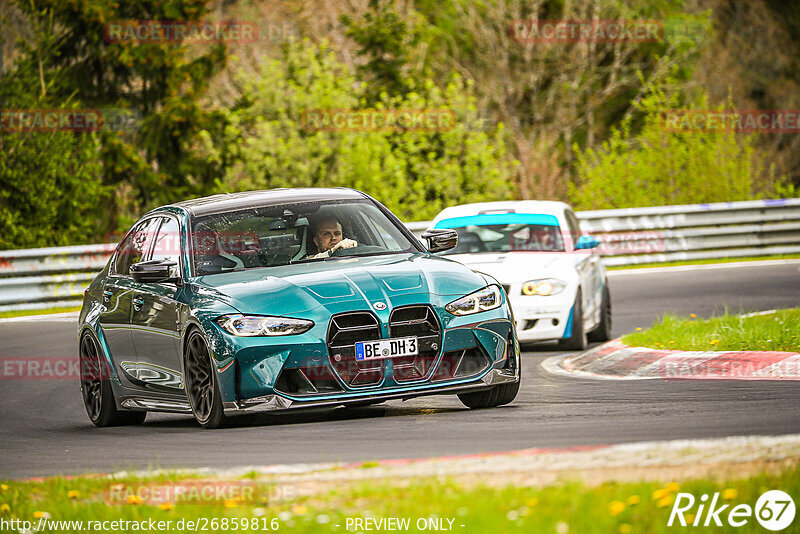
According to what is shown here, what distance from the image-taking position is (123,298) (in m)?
10.6

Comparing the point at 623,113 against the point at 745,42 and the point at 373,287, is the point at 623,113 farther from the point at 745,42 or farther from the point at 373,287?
the point at 373,287

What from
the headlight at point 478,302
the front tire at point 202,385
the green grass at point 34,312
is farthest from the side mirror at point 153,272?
the green grass at point 34,312

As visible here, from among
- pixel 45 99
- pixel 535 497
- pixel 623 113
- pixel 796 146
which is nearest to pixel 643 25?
pixel 623 113

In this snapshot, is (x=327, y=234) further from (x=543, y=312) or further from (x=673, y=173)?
(x=673, y=173)

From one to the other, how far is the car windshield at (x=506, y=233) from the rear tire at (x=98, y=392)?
522 cm

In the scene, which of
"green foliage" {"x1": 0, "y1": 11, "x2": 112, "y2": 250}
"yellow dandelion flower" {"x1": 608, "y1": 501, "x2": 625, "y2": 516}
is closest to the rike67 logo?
"yellow dandelion flower" {"x1": 608, "y1": 501, "x2": 625, "y2": 516}

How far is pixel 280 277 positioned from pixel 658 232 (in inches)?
641

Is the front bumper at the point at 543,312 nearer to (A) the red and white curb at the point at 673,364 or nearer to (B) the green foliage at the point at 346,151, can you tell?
(A) the red and white curb at the point at 673,364

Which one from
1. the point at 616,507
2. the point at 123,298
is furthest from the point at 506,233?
the point at 616,507

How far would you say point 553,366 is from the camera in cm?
1306

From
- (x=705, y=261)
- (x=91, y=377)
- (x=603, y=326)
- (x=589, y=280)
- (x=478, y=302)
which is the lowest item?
(x=705, y=261)

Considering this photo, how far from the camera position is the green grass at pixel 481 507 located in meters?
5.21

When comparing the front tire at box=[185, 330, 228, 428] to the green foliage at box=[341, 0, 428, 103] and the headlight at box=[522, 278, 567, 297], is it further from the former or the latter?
the green foliage at box=[341, 0, 428, 103]

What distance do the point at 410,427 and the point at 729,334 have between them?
4.77 m
